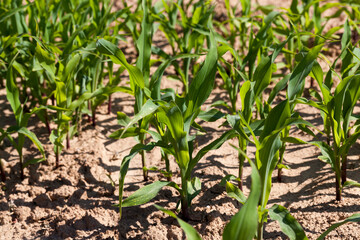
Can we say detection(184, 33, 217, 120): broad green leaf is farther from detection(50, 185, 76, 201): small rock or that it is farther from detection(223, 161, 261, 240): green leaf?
detection(50, 185, 76, 201): small rock

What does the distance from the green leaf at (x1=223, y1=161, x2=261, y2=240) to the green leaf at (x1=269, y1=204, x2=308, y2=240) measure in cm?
38

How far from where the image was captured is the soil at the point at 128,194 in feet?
8.16

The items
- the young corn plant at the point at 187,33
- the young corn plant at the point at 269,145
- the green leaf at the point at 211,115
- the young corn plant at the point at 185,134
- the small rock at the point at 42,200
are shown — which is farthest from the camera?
the young corn plant at the point at 187,33

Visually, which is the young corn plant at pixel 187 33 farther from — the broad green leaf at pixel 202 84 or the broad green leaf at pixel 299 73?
the broad green leaf at pixel 299 73

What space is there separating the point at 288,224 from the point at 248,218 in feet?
1.69

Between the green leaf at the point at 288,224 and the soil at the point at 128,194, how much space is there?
0.89 feet

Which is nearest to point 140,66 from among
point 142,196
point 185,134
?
point 185,134

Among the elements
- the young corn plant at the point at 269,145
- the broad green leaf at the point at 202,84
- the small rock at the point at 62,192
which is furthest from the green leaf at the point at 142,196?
the small rock at the point at 62,192

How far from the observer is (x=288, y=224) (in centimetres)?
214

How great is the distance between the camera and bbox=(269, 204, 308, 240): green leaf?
2092mm

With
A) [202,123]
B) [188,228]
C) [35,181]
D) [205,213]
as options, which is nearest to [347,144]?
[205,213]

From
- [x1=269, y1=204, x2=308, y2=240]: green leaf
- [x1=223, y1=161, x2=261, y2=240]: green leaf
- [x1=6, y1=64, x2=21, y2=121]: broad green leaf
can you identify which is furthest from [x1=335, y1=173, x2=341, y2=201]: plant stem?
[x1=6, y1=64, x2=21, y2=121]: broad green leaf

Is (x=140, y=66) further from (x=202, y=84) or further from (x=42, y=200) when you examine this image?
(x=42, y=200)

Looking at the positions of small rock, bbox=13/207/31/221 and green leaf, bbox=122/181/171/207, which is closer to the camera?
green leaf, bbox=122/181/171/207
